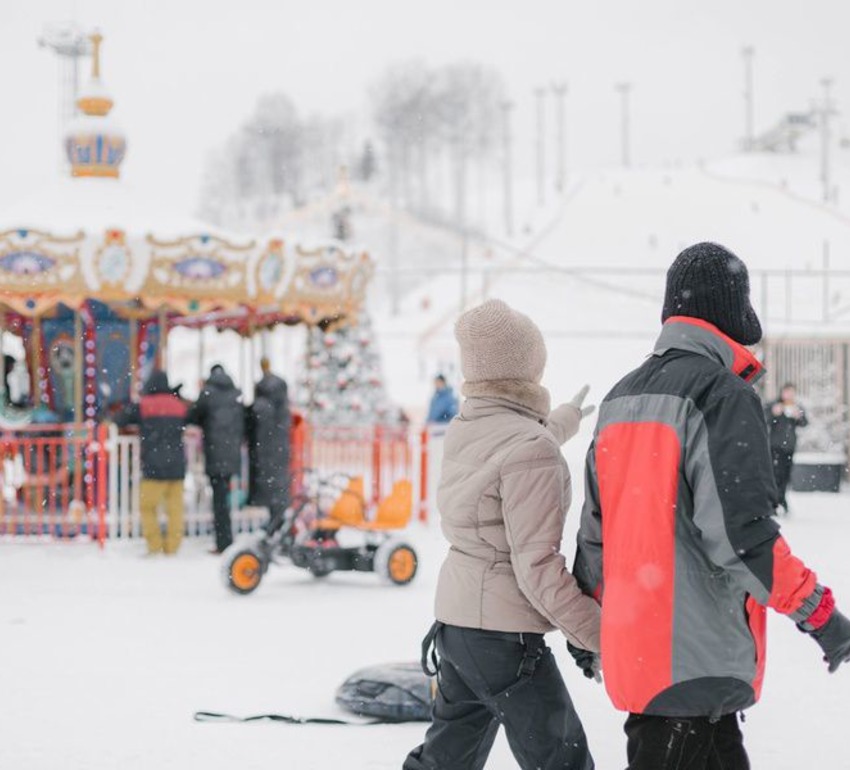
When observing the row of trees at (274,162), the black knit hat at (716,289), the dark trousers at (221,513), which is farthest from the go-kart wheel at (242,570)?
the row of trees at (274,162)

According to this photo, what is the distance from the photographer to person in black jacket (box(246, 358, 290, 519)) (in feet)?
38.0

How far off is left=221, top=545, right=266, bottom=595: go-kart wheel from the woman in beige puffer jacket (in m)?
5.57

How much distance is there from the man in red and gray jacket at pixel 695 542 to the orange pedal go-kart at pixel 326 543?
631cm

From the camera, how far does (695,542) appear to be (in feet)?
8.80

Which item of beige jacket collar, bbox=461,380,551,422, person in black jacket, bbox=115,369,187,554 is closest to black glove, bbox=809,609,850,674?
beige jacket collar, bbox=461,380,551,422

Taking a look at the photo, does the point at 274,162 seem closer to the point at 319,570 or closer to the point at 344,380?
the point at 344,380

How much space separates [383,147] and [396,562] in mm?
56189

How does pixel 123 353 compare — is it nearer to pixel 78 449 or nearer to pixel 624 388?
pixel 78 449

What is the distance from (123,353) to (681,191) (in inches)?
1840

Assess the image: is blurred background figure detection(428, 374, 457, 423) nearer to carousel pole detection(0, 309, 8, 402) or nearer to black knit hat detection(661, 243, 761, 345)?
carousel pole detection(0, 309, 8, 402)

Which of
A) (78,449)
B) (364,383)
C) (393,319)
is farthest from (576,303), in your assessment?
(393,319)

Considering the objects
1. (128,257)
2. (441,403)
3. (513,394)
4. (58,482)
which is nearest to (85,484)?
(58,482)

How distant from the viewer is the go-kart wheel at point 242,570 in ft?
28.9

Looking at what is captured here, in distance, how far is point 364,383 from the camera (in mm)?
23328
